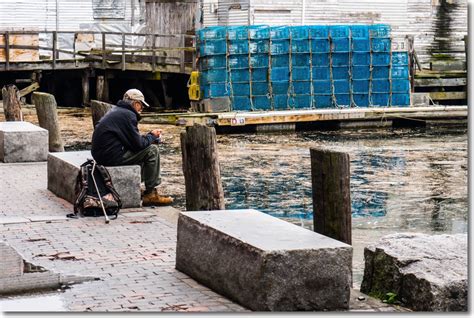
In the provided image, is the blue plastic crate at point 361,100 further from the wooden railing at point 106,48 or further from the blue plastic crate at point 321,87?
the wooden railing at point 106,48

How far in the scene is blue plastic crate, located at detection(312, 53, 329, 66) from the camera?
1308 inches

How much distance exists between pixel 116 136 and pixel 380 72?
2236 cm

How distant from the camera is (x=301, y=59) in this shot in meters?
33.1

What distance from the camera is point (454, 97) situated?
38500 millimetres

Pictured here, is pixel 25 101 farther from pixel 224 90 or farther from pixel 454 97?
pixel 454 97

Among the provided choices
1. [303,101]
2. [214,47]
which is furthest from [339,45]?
[214,47]

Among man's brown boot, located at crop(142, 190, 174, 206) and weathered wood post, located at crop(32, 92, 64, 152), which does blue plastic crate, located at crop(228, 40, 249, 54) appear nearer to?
weathered wood post, located at crop(32, 92, 64, 152)

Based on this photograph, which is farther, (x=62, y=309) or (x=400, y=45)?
(x=400, y=45)

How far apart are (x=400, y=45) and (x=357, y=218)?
1043 inches

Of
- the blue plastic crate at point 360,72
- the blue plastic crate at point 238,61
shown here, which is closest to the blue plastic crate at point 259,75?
the blue plastic crate at point 238,61

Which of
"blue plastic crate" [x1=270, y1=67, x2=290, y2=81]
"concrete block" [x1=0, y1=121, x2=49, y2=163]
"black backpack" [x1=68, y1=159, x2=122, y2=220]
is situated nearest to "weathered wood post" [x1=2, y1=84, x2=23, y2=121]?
"concrete block" [x1=0, y1=121, x2=49, y2=163]

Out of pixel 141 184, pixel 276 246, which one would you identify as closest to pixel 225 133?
pixel 141 184

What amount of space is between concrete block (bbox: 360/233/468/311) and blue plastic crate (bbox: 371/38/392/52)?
25.1 metres

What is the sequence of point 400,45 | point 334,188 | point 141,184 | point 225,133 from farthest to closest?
1. point 400,45
2. point 225,133
3. point 141,184
4. point 334,188
